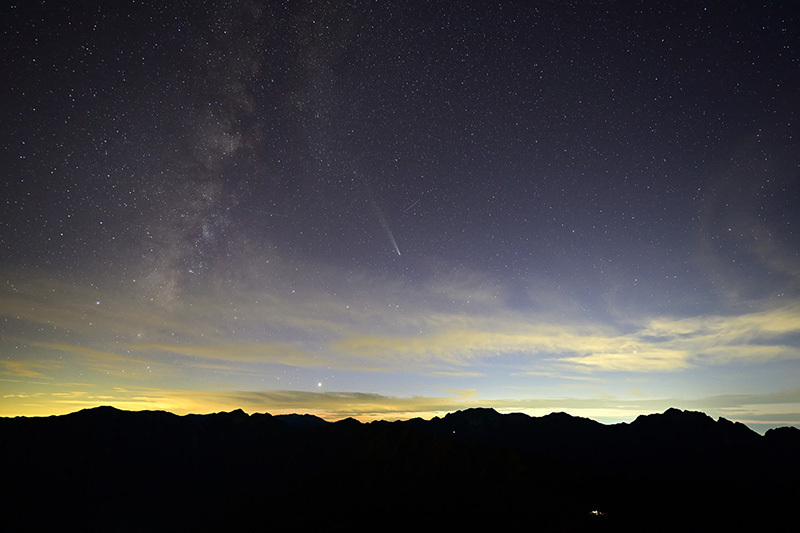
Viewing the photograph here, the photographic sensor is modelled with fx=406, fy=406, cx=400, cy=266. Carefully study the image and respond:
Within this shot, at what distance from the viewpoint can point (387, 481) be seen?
106m

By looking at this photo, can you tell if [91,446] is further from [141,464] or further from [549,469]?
[549,469]

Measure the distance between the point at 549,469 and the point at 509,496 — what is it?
14644mm

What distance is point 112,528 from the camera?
161m

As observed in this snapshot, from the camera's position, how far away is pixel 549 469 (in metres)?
97.2

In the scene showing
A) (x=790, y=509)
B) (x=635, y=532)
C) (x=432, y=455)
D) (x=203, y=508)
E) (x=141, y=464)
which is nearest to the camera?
(x=635, y=532)

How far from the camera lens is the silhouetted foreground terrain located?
3506 inches

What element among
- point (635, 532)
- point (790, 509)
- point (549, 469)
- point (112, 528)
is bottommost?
point (112, 528)

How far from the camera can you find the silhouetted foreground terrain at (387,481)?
292 ft

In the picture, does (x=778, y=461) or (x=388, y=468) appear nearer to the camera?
(x=388, y=468)

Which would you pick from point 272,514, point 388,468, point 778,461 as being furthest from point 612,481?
point 778,461

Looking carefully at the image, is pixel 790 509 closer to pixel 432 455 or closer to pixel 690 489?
pixel 690 489

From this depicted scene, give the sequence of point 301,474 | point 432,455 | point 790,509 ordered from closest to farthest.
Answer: point 432,455, point 790,509, point 301,474

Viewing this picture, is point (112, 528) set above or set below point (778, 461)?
below

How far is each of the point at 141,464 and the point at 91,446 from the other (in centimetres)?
2486
